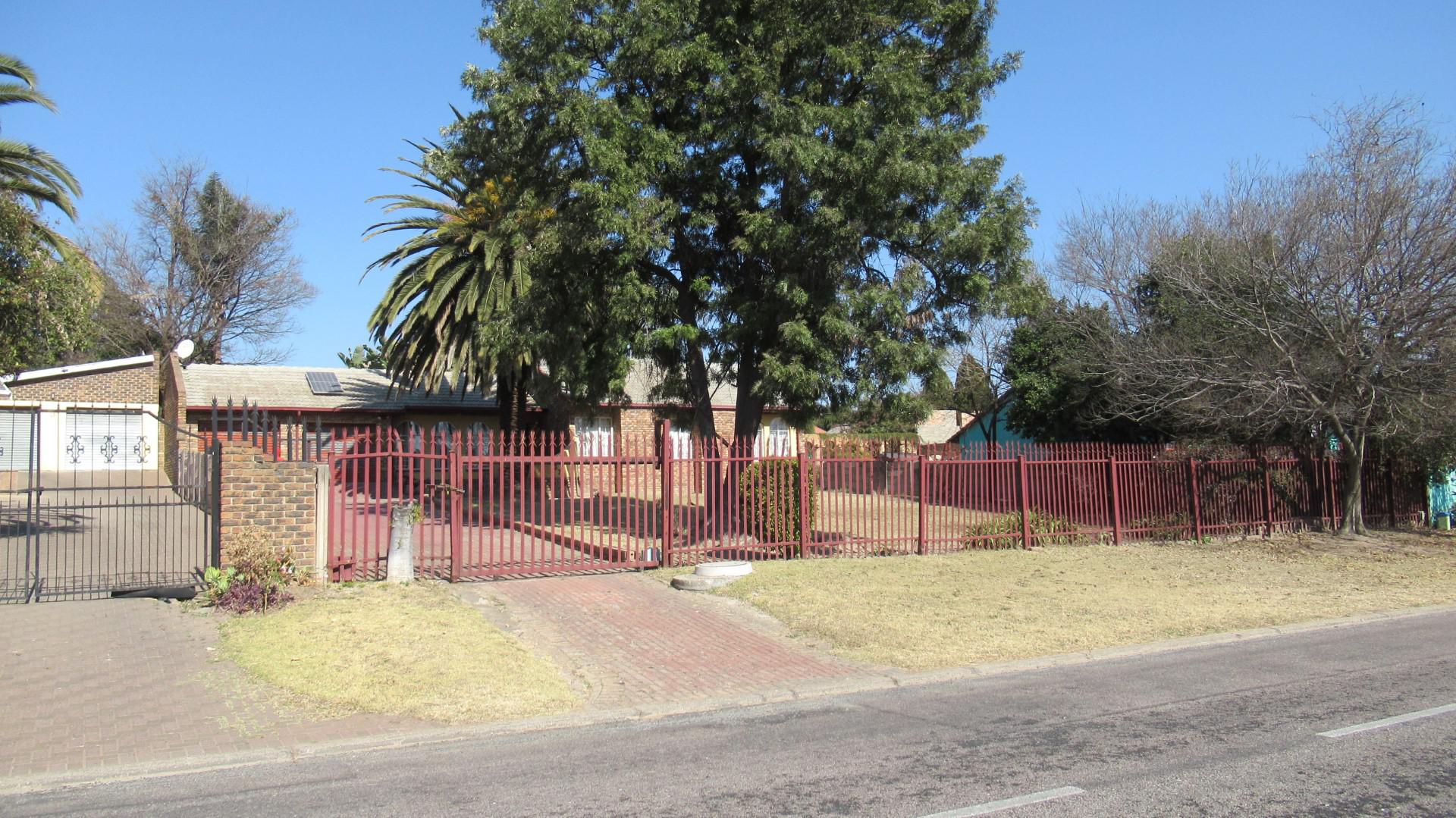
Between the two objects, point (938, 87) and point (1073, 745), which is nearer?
point (1073, 745)

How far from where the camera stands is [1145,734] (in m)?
6.44

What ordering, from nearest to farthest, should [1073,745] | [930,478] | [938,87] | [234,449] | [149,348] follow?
[1073,745] → [234,449] → [930,478] → [938,87] → [149,348]

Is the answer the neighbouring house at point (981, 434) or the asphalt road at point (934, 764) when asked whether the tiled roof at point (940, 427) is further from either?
the asphalt road at point (934, 764)

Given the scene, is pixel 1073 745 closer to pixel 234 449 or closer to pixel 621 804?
pixel 621 804

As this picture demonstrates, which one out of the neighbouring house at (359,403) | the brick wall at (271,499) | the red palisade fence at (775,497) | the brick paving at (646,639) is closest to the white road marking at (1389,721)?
the brick paving at (646,639)

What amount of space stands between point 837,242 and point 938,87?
441 centimetres

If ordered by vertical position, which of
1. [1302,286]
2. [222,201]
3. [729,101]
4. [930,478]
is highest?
[222,201]

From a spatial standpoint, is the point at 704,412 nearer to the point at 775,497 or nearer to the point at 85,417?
the point at 775,497

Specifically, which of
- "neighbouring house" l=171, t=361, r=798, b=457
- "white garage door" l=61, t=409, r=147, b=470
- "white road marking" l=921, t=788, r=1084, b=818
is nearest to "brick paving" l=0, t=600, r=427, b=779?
"white road marking" l=921, t=788, r=1084, b=818

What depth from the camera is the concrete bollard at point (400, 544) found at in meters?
11.2

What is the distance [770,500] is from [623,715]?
23.6 ft

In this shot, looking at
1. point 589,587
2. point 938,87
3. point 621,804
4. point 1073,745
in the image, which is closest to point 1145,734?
point 1073,745

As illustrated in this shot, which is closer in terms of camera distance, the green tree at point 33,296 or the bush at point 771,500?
the green tree at point 33,296

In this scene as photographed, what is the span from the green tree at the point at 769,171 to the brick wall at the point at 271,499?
565cm
